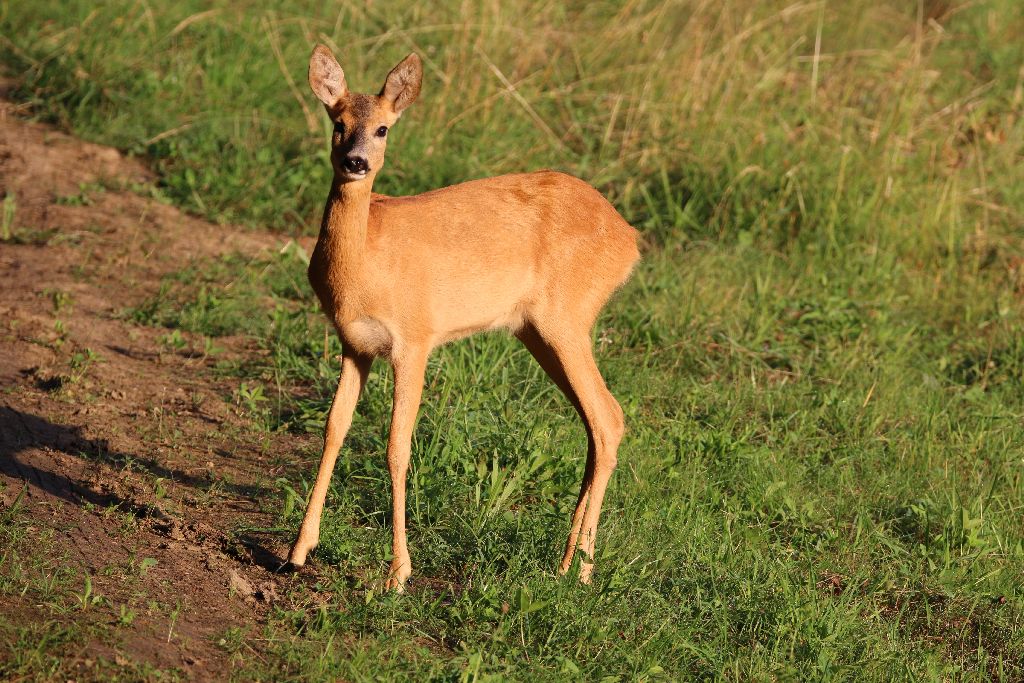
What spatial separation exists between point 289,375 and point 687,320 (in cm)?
201

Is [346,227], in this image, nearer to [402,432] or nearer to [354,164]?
[354,164]

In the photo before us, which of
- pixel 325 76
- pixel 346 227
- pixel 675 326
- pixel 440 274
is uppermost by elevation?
pixel 325 76

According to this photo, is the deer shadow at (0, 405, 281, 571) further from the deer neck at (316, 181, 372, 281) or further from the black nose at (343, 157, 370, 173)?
the black nose at (343, 157, 370, 173)

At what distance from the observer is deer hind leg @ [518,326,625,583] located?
4773mm

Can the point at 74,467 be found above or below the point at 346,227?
below

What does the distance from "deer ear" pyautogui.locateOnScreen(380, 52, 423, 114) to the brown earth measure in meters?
1.53

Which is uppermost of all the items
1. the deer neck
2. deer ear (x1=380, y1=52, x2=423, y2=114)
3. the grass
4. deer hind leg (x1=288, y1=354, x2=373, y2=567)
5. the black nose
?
deer ear (x1=380, y1=52, x2=423, y2=114)

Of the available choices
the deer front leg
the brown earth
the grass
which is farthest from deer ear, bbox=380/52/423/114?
the brown earth

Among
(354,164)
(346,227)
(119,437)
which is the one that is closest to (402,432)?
(346,227)

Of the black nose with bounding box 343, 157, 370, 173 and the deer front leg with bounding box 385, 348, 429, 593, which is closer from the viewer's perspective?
the black nose with bounding box 343, 157, 370, 173

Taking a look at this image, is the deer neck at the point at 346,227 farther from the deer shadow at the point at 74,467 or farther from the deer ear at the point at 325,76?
the deer shadow at the point at 74,467

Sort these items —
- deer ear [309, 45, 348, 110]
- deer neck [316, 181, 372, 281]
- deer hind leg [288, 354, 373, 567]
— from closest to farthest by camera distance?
deer neck [316, 181, 372, 281]
deer hind leg [288, 354, 373, 567]
deer ear [309, 45, 348, 110]

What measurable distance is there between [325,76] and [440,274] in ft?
2.59

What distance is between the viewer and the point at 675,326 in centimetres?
649
